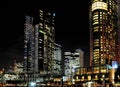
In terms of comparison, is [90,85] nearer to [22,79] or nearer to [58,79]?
[58,79]

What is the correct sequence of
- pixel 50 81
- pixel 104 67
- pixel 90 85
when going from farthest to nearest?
pixel 50 81
pixel 104 67
pixel 90 85

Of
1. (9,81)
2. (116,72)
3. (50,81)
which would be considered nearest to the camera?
(116,72)

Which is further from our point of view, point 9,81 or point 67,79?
point 9,81

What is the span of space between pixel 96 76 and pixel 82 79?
9.01m

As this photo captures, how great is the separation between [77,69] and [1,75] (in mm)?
51164

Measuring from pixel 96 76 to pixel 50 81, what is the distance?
36002 millimetres

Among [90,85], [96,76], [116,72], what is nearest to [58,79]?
[96,76]

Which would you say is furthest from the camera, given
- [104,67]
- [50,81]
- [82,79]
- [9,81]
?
[9,81]

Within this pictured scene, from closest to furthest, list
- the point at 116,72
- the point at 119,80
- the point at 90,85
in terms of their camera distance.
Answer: the point at 90,85, the point at 119,80, the point at 116,72

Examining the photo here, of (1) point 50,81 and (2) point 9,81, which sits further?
(2) point 9,81

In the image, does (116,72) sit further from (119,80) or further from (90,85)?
(90,85)

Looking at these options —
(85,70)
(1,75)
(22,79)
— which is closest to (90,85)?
(85,70)

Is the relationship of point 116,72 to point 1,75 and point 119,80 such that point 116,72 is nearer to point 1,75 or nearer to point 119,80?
point 119,80

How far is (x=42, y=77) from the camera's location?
195750mm
